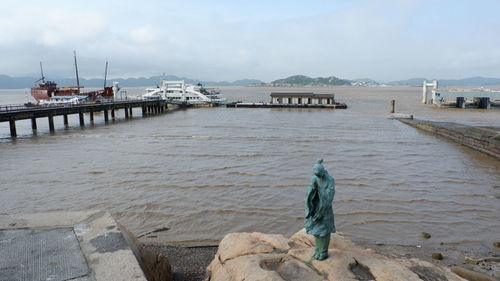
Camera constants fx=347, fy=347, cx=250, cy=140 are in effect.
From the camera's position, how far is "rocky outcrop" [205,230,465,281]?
598 cm

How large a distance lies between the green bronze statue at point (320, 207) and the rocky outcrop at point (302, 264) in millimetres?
388

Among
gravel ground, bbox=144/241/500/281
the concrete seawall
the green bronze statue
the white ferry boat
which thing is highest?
the white ferry boat

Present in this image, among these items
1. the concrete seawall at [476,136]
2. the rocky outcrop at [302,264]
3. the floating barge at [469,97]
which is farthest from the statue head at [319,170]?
the floating barge at [469,97]

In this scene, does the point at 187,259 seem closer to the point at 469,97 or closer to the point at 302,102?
the point at 302,102

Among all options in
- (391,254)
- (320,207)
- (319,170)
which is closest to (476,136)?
(391,254)

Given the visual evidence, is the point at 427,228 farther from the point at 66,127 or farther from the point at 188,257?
the point at 66,127

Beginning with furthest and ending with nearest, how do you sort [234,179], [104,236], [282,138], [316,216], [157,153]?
[282,138], [157,153], [234,179], [104,236], [316,216]

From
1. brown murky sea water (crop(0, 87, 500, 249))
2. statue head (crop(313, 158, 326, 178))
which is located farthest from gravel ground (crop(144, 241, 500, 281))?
statue head (crop(313, 158, 326, 178))

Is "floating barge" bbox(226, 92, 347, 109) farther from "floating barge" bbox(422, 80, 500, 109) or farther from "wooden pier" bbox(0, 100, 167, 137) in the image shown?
"wooden pier" bbox(0, 100, 167, 137)

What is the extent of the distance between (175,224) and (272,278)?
7553mm

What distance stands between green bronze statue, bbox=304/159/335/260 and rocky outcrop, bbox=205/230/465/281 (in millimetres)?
388

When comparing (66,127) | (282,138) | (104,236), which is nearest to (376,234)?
(104,236)

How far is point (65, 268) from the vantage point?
573 cm

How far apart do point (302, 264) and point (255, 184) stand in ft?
35.3
